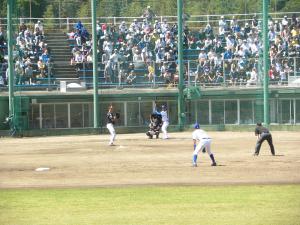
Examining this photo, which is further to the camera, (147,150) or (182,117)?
(182,117)

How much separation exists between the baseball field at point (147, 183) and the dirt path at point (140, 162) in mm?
32

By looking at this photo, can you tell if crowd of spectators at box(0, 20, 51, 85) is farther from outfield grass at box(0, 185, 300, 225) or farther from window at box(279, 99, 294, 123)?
outfield grass at box(0, 185, 300, 225)

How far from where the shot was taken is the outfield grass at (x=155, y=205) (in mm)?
21156

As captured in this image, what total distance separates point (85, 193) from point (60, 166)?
743cm

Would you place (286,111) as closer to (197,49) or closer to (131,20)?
(197,49)

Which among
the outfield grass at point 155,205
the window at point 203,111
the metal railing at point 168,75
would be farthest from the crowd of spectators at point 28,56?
the outfield grass at point 155,205

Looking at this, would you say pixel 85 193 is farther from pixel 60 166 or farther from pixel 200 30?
pixel 200 30

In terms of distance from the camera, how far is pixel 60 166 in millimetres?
33812

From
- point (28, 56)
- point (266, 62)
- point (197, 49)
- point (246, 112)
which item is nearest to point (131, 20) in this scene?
point (197, 49)

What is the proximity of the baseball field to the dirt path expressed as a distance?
1.3 inches

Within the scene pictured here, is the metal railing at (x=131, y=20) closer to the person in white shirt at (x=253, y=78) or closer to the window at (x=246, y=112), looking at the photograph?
the person in white shirt at (x=253, y=78)

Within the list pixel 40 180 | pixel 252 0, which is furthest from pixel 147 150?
pixel 252 0

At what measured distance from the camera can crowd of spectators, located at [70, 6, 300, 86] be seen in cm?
5306

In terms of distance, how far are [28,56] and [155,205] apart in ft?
100
